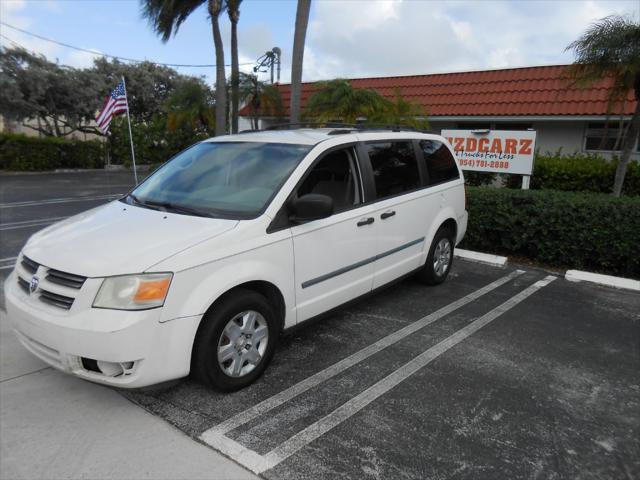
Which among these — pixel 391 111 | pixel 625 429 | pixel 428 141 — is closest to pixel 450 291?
pixel 428 141

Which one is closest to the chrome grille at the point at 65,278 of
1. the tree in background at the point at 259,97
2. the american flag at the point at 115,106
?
the american flag at the point at 115,106

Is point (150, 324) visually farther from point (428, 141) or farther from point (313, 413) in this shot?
point (428, 141)

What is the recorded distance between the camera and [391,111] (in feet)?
36.4

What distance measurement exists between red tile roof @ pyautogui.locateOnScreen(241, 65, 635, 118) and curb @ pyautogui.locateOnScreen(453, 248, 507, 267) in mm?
5941

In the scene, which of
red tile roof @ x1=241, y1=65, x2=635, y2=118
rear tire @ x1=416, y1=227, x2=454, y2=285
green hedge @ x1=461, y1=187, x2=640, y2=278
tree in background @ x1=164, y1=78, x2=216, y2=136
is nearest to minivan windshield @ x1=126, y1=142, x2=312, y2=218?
rear tire @ x1=416, y1=227, x2=454, y2=285

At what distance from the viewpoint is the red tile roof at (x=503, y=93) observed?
11359 millimetres

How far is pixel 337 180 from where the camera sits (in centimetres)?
407

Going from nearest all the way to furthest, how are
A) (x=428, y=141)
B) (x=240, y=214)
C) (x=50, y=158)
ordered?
(x=240, y=214) < (x=428, y=141) < (x=50, y=158)

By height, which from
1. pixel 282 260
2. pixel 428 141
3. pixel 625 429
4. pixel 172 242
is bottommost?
pixel 625 429

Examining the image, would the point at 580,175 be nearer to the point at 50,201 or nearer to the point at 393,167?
the point at 393,167

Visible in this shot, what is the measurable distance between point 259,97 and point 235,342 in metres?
14.0

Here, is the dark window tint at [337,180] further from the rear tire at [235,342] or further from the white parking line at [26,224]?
the white parking line at [26,224]

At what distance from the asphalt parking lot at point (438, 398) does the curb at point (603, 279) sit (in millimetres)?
596

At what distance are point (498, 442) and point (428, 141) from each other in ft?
11.1
